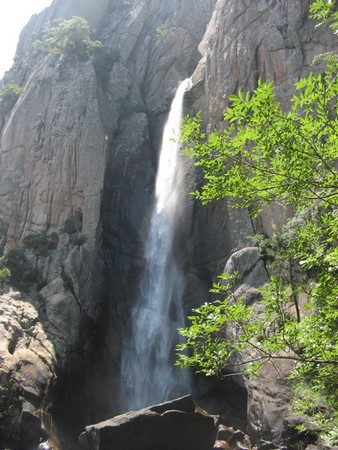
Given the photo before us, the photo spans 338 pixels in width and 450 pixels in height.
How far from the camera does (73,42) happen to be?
41.1m

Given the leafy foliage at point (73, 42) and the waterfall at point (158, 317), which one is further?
the leafy foliage at point (73, 42)

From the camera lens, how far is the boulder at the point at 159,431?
18047 mm

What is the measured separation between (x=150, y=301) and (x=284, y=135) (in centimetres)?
2374

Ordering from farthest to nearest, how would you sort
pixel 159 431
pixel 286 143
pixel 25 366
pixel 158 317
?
pixel 158 317, pixel 25 366, pixel 159 431, pixel 286 143

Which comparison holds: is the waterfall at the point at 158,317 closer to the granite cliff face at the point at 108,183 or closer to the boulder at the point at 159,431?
the granite cliff face at the point at 108,183

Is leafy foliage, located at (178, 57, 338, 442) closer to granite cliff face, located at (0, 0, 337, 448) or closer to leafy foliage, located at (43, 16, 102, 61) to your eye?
granite cliff face, located at (0, 0, 337, 448)

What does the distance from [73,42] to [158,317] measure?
26309 millimetres

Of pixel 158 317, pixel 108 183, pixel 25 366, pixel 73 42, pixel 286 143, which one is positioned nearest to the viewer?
pixel 286 143

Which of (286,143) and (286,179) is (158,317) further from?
(286,143)

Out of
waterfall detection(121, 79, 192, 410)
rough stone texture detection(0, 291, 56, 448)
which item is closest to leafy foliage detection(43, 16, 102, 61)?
waterfall detection(121, 79, 192, 410)

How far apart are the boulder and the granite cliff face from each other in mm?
2245

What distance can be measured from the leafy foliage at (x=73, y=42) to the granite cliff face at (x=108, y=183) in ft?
3.92

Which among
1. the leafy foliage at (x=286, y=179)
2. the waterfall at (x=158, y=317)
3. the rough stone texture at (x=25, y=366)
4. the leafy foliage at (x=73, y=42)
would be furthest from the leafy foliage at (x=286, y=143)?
the leafy foliage at (x=73, y=42)

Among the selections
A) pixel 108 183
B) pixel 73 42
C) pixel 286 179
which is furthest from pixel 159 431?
pixel 73 42
